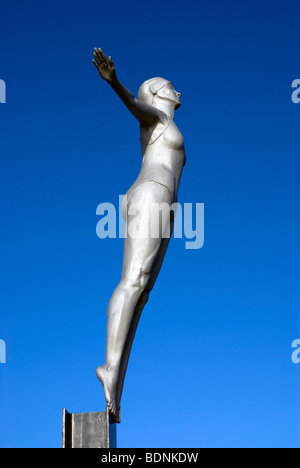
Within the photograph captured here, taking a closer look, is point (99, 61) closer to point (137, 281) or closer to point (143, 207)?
point (143, 207)

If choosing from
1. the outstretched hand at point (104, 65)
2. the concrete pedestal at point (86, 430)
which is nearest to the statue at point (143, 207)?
the outstretched hand at point (104, 65)

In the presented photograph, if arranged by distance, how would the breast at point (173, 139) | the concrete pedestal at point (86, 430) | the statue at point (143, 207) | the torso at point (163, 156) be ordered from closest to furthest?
the concrete pedestal at point (86, 430), the statue at point (143, 207), the torso at point (163, 156), the breast at point (173, 139)

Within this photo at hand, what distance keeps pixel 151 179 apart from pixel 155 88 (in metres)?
1.89

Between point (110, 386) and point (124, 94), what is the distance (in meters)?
3.74

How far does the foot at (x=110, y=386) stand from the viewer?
357 inches

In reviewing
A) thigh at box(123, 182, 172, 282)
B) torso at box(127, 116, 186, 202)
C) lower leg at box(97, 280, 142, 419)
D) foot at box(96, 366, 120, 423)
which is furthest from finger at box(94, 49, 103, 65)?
foot at box(96, 366, 120, 423)

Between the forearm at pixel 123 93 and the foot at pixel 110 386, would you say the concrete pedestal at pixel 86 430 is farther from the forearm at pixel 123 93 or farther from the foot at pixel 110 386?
the forearm at pixel 123 93

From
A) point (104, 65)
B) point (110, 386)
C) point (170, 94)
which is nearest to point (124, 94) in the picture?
point (104, 65)

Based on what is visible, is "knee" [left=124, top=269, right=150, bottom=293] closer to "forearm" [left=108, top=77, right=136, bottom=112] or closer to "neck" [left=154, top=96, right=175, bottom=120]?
"forearm" [left=108, top=77, right=136, bottom=112]
